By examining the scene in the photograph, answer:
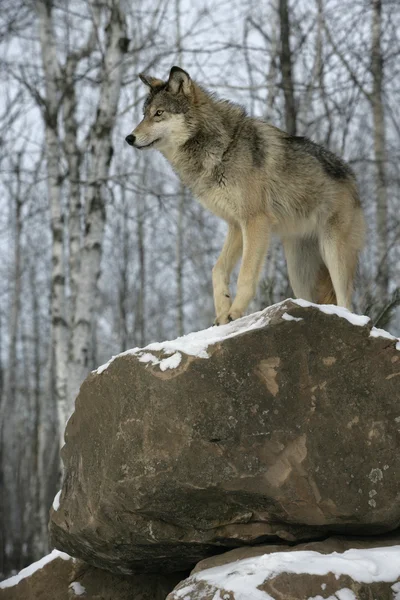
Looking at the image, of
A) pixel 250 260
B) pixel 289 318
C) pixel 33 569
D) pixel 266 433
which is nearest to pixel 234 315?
pixel 250 260

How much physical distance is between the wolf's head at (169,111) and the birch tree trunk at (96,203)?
3.17 meters

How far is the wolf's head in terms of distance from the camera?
559cm

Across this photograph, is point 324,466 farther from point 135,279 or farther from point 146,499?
point 135,279

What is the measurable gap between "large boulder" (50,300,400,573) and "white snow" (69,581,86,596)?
3.47 feet

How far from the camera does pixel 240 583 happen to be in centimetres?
366

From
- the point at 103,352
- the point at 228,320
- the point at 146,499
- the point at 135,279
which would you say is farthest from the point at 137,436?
the point at 103,352

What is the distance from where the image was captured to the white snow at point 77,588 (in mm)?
5061

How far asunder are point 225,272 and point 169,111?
1384 mm

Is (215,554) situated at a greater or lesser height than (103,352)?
lesser

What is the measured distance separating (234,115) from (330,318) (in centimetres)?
251

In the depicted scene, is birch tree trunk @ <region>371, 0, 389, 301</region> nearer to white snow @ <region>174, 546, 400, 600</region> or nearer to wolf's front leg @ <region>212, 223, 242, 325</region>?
wolf's front leg @ <region>212, 223, 242, 325</region>

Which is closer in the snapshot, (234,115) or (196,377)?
(196,377)

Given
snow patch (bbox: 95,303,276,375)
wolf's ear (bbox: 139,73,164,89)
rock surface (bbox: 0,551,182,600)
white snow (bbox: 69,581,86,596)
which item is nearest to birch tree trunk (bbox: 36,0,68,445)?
wolf's ear (bbox: 139,73,164,89)

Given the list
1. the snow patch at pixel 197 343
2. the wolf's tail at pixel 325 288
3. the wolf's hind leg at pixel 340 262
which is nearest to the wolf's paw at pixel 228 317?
the snow patch at pixel 197 343
